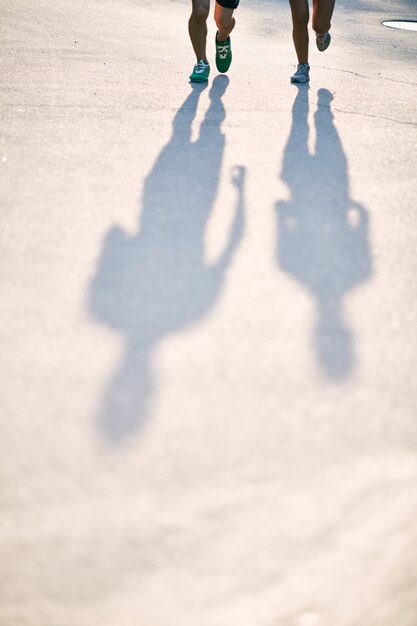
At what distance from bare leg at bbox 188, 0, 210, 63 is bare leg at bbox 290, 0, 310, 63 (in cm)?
77

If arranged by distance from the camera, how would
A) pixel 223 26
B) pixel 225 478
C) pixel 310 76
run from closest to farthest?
pixel 225 478 → pixel 223 26 → pixel 310 76

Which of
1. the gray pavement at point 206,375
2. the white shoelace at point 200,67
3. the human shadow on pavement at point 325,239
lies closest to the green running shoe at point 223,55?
the white shoelace at point 200,67

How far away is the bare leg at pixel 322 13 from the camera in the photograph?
6176 mm

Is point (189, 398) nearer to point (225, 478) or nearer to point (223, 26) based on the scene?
point (225, 478)

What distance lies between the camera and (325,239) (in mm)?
3234

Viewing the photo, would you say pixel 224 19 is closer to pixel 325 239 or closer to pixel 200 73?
pixel 200 73

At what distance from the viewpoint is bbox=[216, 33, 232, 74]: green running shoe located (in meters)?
6.46

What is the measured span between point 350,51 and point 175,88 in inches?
132

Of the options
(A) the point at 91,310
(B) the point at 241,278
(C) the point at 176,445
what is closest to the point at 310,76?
(B) the point at 241,278

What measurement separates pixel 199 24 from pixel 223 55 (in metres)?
0.43

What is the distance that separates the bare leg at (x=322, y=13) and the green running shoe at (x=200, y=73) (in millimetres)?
1116

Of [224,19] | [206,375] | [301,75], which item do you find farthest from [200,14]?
[206,375]

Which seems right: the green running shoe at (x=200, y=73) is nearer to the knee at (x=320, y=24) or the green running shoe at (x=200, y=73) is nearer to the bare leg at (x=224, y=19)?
the bare leg at (x=224, y=19)

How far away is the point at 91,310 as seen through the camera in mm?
2584
